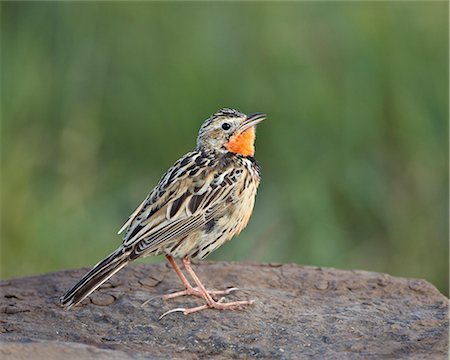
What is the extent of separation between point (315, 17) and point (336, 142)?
5.20 ft

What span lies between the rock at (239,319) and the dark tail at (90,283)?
8cm

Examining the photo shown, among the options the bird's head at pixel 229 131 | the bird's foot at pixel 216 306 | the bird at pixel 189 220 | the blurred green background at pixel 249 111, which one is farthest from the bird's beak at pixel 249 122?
the blurred green background at pixel 249 111

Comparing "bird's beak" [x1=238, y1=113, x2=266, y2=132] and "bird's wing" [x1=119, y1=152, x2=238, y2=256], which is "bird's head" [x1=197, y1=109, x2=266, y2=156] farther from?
"bird's wing" [x1=119, y1=152, x2=238, y2=256]

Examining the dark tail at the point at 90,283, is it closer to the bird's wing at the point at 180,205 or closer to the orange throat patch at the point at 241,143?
the bird's wing at the point at 180,205

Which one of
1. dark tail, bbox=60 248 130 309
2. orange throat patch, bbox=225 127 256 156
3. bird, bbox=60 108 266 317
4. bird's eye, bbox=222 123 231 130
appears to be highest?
bird's eye, bbox=222 123 231 130

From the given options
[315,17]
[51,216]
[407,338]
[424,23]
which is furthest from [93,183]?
[407,338]

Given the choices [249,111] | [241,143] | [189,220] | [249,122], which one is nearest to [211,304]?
[189,220]

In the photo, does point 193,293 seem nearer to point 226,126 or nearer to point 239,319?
point 239,319

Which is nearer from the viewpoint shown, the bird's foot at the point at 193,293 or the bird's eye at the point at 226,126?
the bird's foot at the point at 193,293

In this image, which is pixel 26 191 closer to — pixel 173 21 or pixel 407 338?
pixel 173 21

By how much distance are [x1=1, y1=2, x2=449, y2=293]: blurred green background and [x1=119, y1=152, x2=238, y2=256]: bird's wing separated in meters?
3.31

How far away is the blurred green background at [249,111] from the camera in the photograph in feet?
38.0

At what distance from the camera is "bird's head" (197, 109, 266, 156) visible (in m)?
8.40

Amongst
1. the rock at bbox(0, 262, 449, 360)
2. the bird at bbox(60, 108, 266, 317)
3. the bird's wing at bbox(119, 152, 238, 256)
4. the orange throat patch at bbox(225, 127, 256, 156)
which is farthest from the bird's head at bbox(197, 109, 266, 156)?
the rock at bbox(0, 262, 449, 360)
